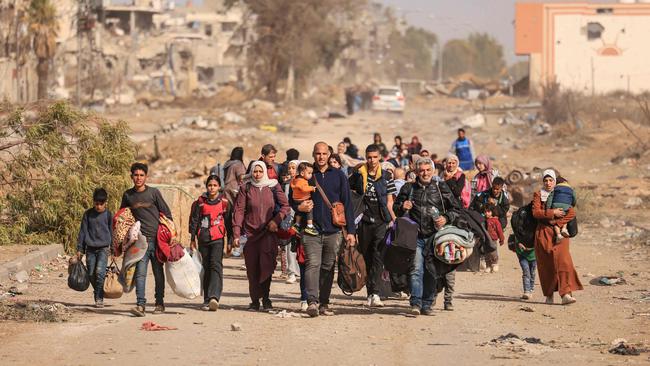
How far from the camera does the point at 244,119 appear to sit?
1989 inches

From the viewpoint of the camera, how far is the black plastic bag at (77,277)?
1149 centimetres

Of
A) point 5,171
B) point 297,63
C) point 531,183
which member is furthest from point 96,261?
point 297,63

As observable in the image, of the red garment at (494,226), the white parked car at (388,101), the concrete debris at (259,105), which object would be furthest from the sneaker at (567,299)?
the white parked car at (388,101)

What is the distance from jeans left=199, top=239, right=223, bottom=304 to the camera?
11.8 meters

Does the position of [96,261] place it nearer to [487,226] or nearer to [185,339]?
[185,339]

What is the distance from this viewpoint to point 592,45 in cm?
7962

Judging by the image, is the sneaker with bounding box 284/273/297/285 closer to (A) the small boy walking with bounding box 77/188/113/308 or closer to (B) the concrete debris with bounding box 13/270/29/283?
(B) the concrete debris with bounding box 13/270/29/283

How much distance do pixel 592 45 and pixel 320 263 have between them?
232 ft

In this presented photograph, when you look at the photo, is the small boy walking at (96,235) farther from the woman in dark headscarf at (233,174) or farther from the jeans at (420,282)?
the woman in dark headscarf at (233,174)

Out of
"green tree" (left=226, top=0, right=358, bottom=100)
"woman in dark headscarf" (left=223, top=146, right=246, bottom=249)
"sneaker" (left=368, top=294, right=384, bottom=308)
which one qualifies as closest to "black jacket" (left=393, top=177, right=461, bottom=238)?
"sneaker" (left=368, top=294, right=384, bottom=308)

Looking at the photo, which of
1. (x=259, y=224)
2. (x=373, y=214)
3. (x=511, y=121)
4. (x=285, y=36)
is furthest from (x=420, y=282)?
(x=285, y=36)

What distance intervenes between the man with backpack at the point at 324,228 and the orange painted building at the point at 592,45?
226ft

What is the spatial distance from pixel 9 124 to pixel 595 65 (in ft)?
219

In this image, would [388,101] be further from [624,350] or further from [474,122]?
[624,350]
